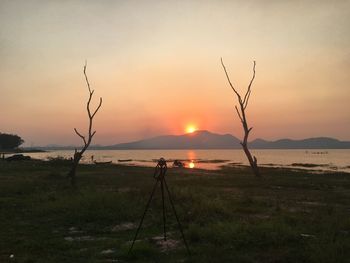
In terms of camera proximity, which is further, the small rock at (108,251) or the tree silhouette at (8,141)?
the tree silhouette at (8,141)

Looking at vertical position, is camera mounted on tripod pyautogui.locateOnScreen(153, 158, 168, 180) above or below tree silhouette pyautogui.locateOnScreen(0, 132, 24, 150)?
below

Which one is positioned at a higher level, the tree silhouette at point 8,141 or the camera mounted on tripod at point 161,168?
the tree silhouette at point 8,141

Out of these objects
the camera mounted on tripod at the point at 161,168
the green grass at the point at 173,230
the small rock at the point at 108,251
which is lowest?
the small rock at the point at 108,251

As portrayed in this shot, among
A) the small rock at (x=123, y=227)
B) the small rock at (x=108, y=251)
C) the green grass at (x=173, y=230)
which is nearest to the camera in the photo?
the green grass at (x=173, y=230)

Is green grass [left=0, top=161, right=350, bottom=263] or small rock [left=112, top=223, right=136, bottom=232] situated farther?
small rock [left=112, top=223, right=136, bottom=232]

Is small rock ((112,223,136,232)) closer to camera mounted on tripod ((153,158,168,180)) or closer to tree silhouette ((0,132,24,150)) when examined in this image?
camera mounted on tripod ((153,158,168,180))

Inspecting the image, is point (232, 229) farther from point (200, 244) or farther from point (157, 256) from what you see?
point (157, 256)

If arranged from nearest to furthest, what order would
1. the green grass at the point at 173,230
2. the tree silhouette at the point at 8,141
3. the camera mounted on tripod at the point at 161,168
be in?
the green grass at the point at 173,230 < the camera mounted on tripod at the point at 161,168 < the tree silhouette at the point at 8,141

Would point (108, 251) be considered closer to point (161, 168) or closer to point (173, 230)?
point (161, 168)

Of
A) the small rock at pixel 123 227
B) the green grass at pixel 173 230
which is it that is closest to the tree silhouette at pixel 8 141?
the green grass at pixel 173 230

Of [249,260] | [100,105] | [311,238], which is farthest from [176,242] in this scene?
[100,105]

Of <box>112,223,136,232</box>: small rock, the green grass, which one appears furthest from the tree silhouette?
<box>112,223,136,232</box>: small rock

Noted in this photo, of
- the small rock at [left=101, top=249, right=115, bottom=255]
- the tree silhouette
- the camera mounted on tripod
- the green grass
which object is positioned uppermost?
the tree silhouette

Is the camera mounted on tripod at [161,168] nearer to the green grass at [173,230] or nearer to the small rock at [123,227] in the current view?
the green grass at [173,230]
